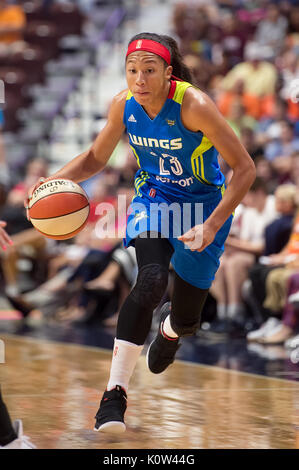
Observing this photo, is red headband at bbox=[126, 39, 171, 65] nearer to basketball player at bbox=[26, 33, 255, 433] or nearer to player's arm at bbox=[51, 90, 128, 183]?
basketball player at bbox=[26, 33, 255, 433]

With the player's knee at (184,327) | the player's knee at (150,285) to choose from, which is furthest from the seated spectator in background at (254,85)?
the player's knee at (150,285)

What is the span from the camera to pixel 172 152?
4.07m

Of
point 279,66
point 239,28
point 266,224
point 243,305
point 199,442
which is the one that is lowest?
point 199,442

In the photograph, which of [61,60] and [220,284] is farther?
[61,60]

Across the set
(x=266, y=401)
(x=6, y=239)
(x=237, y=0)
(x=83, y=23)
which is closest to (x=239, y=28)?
(x=237, y=0)

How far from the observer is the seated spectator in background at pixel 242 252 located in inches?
316

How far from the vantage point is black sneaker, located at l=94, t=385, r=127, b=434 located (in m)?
3.69

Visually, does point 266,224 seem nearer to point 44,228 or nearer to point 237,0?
point 44,228

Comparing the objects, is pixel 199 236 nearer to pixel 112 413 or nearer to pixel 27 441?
pixel 112 413

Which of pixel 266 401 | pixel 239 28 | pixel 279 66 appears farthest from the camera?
pixel 239 28

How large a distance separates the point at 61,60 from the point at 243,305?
27.8ft

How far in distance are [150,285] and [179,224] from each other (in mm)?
447

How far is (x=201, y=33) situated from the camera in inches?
527

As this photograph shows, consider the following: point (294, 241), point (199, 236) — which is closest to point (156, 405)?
point (199, 236)
